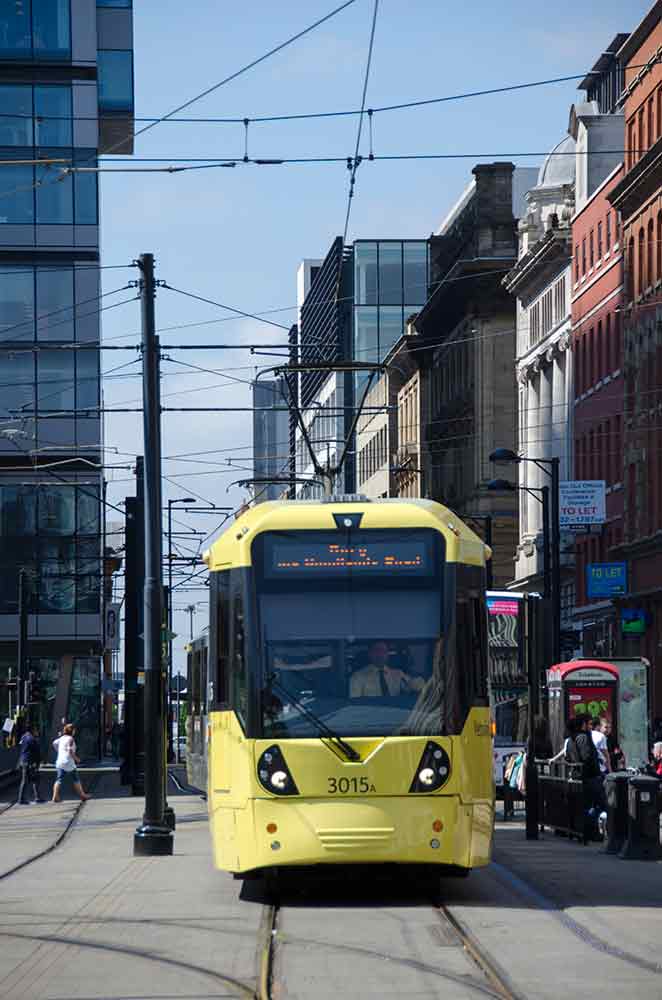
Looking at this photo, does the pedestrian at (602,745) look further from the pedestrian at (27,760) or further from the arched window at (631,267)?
the arched window at (631,267)

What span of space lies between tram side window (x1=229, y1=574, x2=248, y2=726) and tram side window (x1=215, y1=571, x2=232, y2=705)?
0.13 m

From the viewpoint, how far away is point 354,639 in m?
18.9

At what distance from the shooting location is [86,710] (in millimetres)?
81125

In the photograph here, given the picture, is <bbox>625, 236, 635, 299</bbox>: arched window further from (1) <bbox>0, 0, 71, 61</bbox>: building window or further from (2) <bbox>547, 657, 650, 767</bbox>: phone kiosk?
(2) <bbox>547, 657, 650, 767</bbox>: phone kiosk

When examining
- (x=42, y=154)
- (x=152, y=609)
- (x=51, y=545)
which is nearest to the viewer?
(x=152, y=609)

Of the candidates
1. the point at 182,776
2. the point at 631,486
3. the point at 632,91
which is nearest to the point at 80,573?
the point at 182,776

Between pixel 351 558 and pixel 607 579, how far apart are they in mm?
47183

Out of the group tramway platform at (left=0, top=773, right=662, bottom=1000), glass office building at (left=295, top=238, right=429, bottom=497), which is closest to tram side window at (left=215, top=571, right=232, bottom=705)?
tramway platform at (left=0, top=773, right=662, bottom=1000)

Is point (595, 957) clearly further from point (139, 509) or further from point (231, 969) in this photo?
point (139, 509)

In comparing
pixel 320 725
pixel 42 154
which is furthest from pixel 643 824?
pixel 42 154

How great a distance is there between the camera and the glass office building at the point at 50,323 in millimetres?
73438

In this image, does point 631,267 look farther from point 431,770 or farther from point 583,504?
point 431,770

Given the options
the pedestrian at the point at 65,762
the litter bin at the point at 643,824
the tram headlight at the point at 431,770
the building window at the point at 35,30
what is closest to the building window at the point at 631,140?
the building window at the point at 35,30

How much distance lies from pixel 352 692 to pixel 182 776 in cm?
4594
